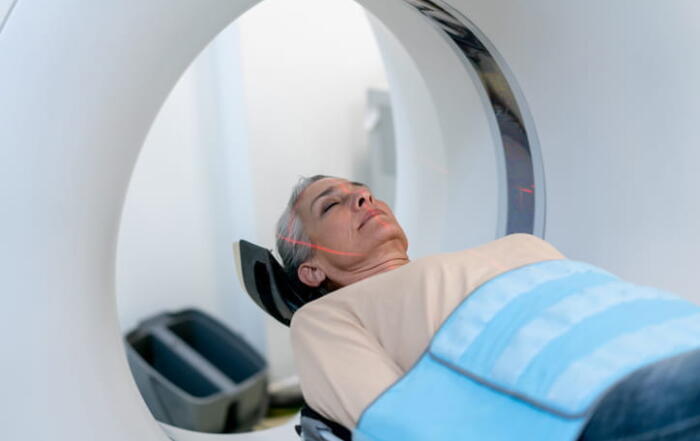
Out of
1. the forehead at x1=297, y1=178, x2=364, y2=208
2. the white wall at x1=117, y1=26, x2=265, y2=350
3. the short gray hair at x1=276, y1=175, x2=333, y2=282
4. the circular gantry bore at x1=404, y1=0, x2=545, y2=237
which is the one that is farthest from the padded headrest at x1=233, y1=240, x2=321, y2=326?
the white wall at x1=117, y1=26, x2=265, y2=350

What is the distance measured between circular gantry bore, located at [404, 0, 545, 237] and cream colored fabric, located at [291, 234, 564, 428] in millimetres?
507

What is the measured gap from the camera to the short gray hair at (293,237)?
134 centimetres

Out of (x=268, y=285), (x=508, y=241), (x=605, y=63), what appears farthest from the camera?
(x=605, y=63)

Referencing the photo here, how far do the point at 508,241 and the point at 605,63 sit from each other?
0.56m

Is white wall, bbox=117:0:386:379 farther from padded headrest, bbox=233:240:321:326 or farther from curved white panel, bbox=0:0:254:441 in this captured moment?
curved white panel, bbox=0:0:254:441

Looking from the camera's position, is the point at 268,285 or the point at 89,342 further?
the point at 268,285

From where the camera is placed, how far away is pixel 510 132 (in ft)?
5.43

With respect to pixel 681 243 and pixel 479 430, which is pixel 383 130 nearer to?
pixel 681 243

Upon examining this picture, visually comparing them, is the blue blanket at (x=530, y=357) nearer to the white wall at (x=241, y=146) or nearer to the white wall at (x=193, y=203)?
the white wall at (x=241, y=146)

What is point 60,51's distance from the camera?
0.92m

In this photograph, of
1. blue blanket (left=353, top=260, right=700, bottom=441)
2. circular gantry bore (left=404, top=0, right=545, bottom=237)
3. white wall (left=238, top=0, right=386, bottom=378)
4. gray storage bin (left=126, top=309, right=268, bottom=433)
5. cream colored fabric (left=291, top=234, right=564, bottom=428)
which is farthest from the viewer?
white wall (left=238, top=0, right=386, bottom=378)

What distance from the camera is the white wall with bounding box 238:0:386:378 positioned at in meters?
2.47

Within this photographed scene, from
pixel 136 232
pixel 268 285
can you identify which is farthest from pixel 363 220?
pixel 136 232

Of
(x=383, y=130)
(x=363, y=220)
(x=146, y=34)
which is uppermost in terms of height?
(x=146, y=34)
